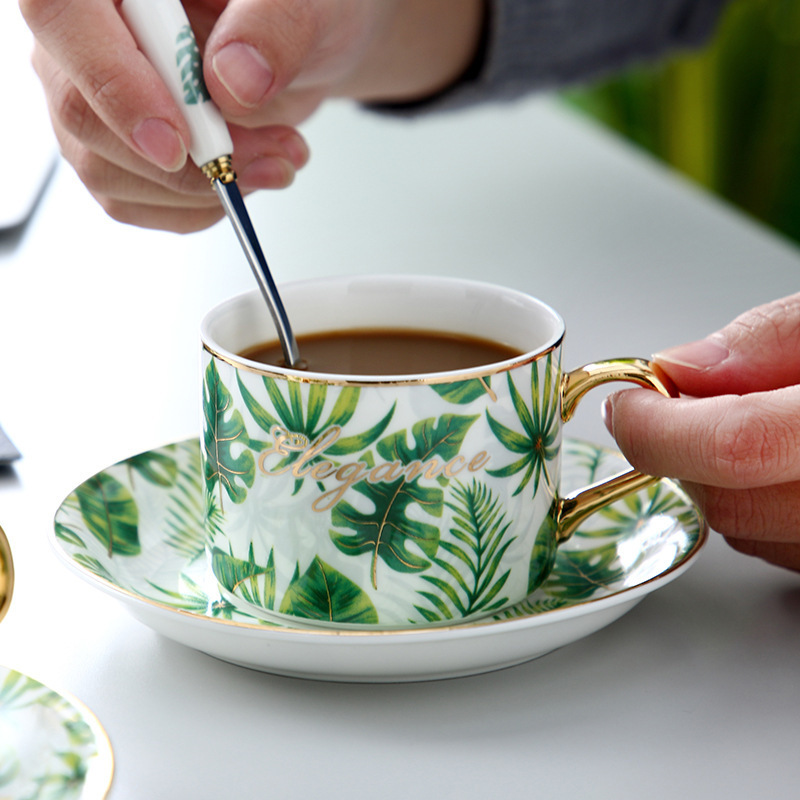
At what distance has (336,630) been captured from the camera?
421 mm

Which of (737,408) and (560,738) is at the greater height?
(737,408)

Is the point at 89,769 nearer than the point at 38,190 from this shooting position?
Yes

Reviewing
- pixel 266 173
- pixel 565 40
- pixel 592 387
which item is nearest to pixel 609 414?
pixel 592 387

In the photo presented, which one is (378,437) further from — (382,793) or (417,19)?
(417,19)

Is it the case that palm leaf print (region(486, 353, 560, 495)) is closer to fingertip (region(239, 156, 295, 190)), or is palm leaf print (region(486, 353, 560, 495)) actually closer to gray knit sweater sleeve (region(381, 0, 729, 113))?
fingertip (region(239, 156, 295, 190))

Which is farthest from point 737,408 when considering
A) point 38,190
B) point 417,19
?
point 38,190

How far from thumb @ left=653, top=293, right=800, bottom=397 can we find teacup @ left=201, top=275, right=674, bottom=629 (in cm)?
9

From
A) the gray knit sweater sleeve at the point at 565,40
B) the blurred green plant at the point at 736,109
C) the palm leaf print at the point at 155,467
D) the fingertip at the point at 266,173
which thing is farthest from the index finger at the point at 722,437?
the blurred green plant at the point at 736,109

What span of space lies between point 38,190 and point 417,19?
484mm

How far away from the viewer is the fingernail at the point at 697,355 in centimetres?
53

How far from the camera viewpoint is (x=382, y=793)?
37cm

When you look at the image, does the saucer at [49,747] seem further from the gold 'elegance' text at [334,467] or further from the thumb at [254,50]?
the thumb at [254,50]

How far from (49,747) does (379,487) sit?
0.16 meters

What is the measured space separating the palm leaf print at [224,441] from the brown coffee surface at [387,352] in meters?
0.06
